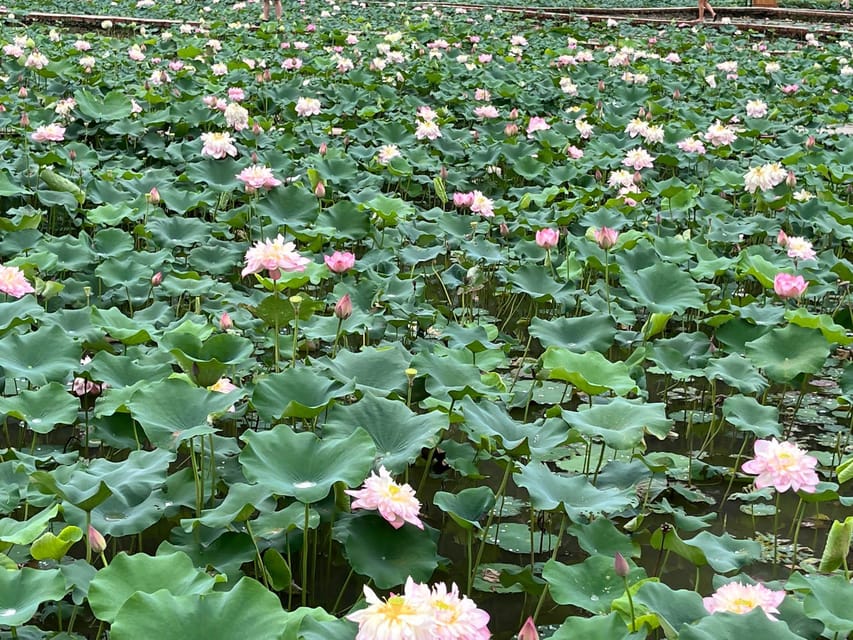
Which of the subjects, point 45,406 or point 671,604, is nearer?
point 671,604

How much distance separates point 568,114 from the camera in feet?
18.5

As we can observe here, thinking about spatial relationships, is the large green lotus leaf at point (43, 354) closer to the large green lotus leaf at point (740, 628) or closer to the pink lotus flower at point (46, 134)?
the large green lotus leaf at point (740, 628)

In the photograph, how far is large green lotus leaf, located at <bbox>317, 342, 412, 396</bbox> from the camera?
2117 mm

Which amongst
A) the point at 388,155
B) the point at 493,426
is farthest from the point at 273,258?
the point at 388,155

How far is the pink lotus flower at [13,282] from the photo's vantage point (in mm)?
2406

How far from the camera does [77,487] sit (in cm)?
168

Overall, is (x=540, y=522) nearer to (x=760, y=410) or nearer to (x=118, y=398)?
(x=760, y=410)

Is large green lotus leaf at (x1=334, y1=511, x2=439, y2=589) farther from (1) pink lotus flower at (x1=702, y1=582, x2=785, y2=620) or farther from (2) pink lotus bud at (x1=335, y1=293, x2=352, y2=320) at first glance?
(2) pink lotus bud at (x1=335, y1=293, x2=352, y2=320)

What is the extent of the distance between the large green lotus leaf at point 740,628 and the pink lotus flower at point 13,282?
5.73ft

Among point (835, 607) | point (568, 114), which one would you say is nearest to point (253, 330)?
point (835, 607)

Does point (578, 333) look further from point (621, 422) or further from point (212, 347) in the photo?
point (212, 347)

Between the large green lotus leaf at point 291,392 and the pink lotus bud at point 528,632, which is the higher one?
the pink lotus bud at point 528,632

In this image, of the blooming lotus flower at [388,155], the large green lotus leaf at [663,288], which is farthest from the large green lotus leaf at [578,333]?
the blooming lotus flower at [388,155]

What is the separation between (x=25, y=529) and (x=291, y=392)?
551mm
